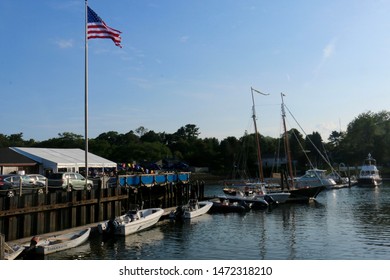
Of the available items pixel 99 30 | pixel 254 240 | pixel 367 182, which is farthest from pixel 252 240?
pixel 367 182

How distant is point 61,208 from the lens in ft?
89.0

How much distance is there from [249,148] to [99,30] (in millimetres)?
100932

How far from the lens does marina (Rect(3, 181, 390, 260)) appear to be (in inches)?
920

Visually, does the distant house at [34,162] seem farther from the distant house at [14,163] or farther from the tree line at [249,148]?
the tree line at [249,148]

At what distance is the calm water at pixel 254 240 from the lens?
76.8ft

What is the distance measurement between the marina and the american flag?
13.2 m

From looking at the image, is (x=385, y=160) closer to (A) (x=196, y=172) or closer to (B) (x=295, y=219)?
(A) (x=196, y=172)

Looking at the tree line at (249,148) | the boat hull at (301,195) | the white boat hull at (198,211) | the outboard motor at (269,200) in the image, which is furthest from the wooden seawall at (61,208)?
the tree line at (249,148)

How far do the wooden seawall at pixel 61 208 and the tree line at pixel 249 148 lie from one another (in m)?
86.0

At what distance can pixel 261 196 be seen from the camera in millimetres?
52219

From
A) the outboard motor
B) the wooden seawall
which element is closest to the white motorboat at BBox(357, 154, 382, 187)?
the outboard motor

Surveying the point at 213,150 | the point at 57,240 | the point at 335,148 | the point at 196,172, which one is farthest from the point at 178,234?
the point at 335,148

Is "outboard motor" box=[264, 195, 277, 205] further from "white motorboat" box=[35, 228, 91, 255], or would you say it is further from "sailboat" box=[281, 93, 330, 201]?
"white motorboat" box=[35, 228, 91, 255]

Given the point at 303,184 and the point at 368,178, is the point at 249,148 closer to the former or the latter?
the point at 368,178
